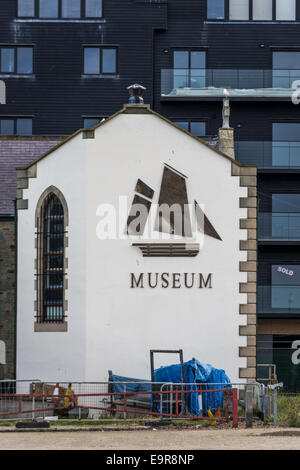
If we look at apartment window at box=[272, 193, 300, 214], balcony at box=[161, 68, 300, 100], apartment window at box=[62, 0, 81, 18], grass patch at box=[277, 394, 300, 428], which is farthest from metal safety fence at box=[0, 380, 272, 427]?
apartment window at box=[62, 0, 81, 18]

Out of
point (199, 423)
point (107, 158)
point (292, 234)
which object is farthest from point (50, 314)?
point (292, 234)

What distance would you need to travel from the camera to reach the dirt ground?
25312 millimetres

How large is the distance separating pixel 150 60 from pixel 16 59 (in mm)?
6328

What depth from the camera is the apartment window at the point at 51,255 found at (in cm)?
3650

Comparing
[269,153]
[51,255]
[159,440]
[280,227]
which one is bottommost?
[159,440]

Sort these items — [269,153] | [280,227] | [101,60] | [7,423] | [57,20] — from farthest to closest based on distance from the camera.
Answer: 1. [101,60]
2. [57,20]
3. [269,153]
4. [280,227]
5. [7,423]

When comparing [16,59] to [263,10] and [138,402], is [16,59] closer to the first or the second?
[263,10]

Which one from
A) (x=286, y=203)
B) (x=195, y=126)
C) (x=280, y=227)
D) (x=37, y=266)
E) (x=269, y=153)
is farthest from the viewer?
(x=195, y=126)

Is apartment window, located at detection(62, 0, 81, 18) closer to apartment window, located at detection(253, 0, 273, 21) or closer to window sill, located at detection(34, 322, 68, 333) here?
apartment window, located at detection(253, 0, 273, 21)

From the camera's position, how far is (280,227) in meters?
56.1

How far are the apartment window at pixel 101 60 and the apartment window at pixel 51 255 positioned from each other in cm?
2458

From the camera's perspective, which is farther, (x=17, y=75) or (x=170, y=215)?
(x=17, y=75)

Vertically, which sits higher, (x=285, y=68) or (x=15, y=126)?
(x=285, y=68)

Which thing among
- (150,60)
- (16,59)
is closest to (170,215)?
(150,60)
